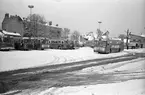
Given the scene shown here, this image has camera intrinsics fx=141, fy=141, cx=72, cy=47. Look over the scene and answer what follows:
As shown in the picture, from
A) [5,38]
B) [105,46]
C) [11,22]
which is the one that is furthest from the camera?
[105,46]

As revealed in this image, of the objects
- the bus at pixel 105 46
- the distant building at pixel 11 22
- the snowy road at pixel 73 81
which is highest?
the distant building at pixel 11 22

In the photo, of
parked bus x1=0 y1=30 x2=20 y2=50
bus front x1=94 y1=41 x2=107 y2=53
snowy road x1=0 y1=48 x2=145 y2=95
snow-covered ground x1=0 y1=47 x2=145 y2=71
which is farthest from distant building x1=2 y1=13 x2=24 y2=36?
bus front x1=94 y1=41 x2=107 y2=53

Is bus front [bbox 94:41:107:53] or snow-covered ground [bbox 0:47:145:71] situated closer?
snow-covered ground [bbox 0:47:145:71]

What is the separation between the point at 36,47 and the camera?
19766mm

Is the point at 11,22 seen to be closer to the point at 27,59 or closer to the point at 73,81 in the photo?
the point at 27,59

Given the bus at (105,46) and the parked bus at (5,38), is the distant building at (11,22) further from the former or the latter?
the bus at (105,46)

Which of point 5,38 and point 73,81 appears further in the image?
point 5,38

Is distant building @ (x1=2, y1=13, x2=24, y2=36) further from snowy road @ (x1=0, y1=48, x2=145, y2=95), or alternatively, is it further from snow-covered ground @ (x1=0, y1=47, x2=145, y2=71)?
snowy road @ (x1=0, y1=48, x2=145, y2=95)

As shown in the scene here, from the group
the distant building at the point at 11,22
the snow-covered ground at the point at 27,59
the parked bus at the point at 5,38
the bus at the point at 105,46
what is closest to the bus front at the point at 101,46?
the bus at the point at 105,46

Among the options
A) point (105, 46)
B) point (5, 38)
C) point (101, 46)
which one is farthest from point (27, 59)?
point (105, 46)

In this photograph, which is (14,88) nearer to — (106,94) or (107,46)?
(106,94)

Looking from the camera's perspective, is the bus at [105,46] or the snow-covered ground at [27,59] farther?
the bus at [105,46]

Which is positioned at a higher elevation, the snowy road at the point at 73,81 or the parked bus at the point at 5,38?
the parked bus at the point at 5,38

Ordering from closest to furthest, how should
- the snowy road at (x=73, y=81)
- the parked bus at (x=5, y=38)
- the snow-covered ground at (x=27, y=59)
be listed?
1. the snowy road at (x=73, y=81)
2. the snow-covered ground at (x=27, y=59)
3. the parked bus at (x=5, y=38)
